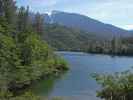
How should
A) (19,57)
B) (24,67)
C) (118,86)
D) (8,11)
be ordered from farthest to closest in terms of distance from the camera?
(8,11) → (19,57) → (24,67) → (118,86)

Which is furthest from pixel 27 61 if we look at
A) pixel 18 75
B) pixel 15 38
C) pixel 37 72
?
pixel 18 75

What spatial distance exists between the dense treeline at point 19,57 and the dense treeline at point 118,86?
7.12 meters

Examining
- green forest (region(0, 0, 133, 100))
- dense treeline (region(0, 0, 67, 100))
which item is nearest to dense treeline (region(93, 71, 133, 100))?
green forest (region(0, 0, 133, 100))

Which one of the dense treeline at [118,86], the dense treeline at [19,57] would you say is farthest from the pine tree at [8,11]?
the dense treeline at [118,86]

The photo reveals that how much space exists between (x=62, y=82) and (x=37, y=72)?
20.3 ft

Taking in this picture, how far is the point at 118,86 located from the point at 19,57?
173 feet

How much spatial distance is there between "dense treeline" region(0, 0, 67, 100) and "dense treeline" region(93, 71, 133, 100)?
23.4 ft

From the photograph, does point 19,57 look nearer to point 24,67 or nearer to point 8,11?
point 24,67

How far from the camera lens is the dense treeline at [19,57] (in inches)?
2197

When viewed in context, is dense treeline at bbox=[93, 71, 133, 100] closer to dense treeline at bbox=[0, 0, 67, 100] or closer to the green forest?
the green forest

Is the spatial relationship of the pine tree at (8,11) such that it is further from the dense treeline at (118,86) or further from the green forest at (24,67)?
the dense treeline at (118,86)

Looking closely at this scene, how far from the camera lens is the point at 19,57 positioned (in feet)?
244

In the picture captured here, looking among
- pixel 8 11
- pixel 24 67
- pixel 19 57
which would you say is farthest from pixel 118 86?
pixel 8 11

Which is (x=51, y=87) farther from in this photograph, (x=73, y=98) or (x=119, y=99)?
(x=119, y=99)
